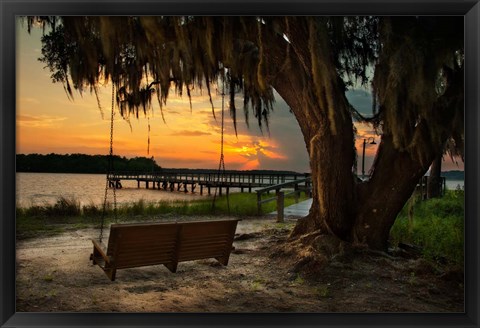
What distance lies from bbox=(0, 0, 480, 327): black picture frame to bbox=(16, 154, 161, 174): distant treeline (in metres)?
0.57

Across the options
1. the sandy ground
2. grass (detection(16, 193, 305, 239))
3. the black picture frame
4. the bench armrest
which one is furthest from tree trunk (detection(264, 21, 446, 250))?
grass (detection(16, 193, 305, 239))

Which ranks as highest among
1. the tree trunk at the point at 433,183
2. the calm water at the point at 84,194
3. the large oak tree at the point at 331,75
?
the large oak tree at the point at 331,75

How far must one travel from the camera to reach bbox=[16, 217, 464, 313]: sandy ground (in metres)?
4.34

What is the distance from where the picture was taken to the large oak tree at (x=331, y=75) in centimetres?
463

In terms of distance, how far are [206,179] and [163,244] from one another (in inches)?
1396

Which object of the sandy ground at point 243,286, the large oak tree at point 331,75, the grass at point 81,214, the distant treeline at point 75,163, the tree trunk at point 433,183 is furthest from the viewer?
the tree trunk at point 433,183

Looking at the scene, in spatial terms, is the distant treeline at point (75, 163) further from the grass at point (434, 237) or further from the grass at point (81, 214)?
the grass at point (434, 237)

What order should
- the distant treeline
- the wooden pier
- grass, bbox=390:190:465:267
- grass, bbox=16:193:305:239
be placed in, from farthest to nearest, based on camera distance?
the wooden pier, the distant treeline, grass, bbox=16:193:305:239, grass, bbox=390:190:465:267

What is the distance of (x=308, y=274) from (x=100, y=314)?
2.64 metres

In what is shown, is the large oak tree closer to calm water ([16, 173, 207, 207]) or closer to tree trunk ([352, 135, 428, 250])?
tree trunk ([352, 135, 428, 250])
